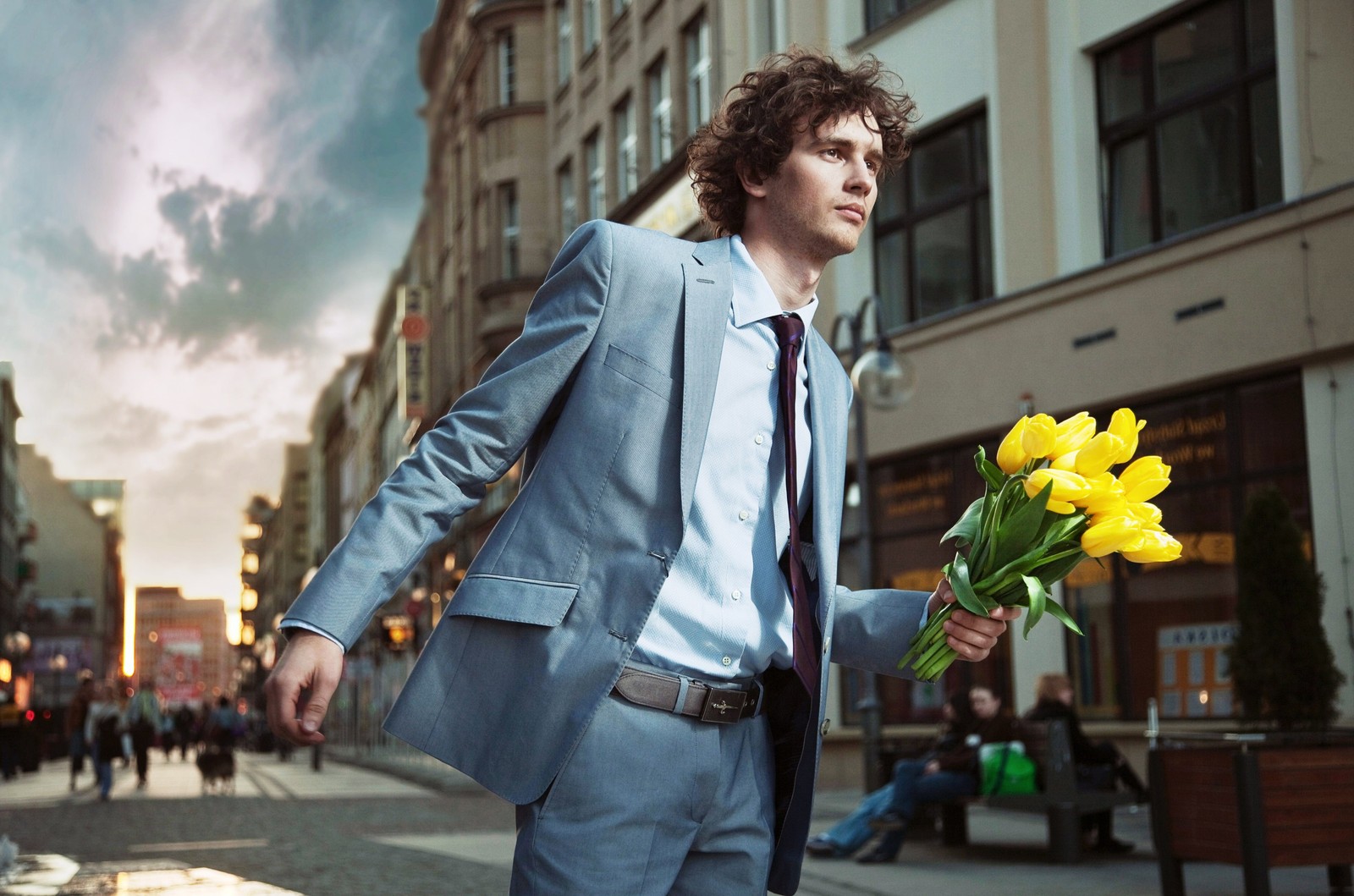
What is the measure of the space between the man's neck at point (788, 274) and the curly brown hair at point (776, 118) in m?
0.16

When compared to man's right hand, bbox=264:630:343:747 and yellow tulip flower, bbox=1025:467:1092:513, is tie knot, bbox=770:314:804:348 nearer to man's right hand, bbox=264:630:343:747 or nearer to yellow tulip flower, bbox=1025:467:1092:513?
yellow tulip flower, bbox=1025:467:1092:513

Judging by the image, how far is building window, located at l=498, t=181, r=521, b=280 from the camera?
1490 inches

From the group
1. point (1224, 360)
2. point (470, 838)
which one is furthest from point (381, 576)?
point (1224, 360)

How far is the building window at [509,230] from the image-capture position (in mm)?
37844

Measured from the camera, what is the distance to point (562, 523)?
105 inches

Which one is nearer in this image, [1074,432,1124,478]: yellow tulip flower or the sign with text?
[1074,432,1124,478]: yellow tulip flower

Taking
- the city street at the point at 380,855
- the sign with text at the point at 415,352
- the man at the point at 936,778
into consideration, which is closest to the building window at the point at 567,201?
the city street at the point at 380,855

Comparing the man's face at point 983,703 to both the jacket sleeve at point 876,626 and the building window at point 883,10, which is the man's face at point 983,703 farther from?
Result: the building window at point 883,10

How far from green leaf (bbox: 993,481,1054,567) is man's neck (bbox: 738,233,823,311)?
22.3 inches

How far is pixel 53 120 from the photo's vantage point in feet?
14.0

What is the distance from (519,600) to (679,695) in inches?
11.3

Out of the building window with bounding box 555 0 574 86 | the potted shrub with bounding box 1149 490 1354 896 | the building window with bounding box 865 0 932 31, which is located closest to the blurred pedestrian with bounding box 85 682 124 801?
the building window with bounding box 865 0 932 31

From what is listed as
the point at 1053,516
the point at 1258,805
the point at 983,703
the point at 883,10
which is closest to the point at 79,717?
the point at 883,10

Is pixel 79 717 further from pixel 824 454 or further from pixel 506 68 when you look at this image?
pixel 824 454
